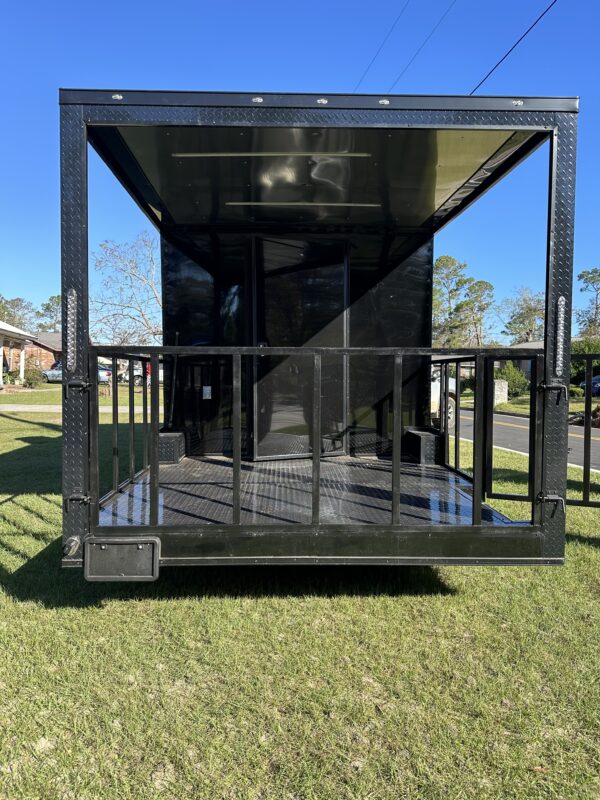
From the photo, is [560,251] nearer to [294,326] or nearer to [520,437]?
[294,326]

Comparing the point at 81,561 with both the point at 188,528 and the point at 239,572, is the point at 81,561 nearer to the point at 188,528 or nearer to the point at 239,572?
the point at 188,528

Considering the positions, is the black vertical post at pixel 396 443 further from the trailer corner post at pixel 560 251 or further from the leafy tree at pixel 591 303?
the leafy tree at pixel 591 303

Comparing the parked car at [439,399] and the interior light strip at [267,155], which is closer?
the interior light strip at [267,155]

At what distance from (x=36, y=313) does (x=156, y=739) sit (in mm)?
85096

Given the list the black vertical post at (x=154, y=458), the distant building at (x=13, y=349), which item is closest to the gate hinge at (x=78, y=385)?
the black vertical post at (x=154, y=458)

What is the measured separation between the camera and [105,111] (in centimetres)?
276

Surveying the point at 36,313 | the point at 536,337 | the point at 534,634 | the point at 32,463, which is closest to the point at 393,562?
the point at 534,634

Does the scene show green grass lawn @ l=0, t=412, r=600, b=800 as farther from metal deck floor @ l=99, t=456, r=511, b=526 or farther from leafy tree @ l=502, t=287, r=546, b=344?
leafy tree @ l=502, t=287, r=546, b=344

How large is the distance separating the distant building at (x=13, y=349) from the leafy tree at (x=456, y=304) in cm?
2476

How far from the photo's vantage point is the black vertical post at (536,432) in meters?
2.84

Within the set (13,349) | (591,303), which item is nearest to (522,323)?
(591,303)

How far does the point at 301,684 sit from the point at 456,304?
3843 centimetres

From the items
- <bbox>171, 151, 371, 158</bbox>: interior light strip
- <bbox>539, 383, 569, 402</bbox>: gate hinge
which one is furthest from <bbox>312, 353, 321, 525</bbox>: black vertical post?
<bbox>171, 151, 371, 158</bbox>: interior light strip

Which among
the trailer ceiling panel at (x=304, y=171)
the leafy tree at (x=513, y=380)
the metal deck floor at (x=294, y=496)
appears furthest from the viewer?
the leafy tree at (x=513, y=380)
